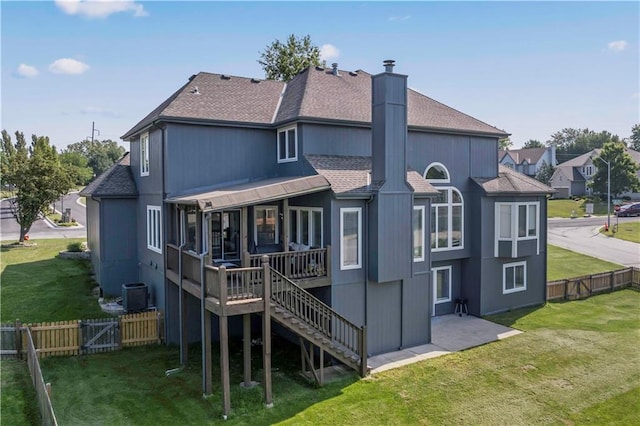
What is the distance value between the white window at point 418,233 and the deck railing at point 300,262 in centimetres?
350

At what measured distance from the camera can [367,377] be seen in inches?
494

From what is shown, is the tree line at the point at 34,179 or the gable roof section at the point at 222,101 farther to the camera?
the tree line at the point at 34,179

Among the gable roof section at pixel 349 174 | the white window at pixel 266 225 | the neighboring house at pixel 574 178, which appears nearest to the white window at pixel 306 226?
the white window at pixel 266 225

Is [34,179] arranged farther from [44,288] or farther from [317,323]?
[317,323]

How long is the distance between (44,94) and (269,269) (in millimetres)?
18415

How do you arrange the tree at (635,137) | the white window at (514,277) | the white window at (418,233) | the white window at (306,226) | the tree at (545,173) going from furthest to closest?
the tree at (635,137) → the tree at (545,173) → the white window at (514,277) → the white window at (418,233) → the white window at (306,226)

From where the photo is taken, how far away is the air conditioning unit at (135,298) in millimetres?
16844

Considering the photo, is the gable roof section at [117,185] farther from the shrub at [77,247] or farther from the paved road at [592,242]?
the paved road at [592,242]

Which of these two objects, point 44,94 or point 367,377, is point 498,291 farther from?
point 44,94

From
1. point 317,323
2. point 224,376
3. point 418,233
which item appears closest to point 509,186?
point 418,233

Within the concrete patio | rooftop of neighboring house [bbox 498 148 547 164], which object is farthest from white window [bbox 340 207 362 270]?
rooftop of neighboring house [bbox 498 148 547 164]

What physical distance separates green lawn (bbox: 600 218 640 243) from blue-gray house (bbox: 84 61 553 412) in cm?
2311

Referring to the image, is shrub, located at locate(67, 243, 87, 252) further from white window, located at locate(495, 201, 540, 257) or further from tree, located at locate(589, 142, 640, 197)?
tree, located at locate(589, 142, 640, 197)

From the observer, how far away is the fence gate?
1439 cm
